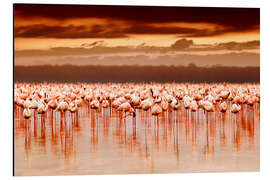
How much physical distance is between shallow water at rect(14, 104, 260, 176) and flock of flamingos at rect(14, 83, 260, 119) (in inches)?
2.8

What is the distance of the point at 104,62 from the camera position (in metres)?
4.92

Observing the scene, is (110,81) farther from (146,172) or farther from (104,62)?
(146,172)

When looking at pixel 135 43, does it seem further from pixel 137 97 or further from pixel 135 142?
pixel 135 142

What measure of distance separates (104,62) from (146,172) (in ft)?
3.88

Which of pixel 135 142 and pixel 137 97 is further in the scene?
pixel 137 97

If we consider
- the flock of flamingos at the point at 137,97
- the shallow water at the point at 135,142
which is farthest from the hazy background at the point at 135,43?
the shallow water at the point at 135,142

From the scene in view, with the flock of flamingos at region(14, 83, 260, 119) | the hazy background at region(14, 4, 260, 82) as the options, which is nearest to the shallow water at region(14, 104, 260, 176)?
the flock of flamingos at region(14, 83, 260, 119)

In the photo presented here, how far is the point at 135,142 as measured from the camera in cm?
492

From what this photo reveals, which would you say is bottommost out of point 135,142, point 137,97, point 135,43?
point 135,142

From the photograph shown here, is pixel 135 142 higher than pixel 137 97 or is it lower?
lower

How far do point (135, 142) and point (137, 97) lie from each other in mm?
483

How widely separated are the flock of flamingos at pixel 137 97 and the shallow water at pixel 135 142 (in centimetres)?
7

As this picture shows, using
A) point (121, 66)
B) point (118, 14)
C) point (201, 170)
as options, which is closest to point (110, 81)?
point (121, 66)

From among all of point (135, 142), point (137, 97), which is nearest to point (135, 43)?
point (137, 97)
